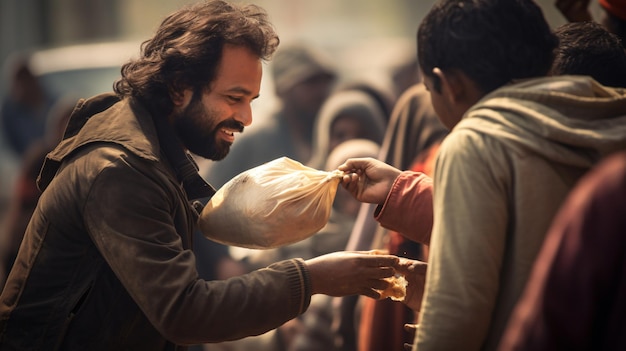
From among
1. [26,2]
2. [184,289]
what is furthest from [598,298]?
[26,2]

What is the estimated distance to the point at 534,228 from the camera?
2670 millimetres

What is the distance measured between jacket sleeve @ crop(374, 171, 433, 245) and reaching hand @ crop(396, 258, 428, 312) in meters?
0.10

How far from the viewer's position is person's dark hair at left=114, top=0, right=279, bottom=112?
3.61 metres

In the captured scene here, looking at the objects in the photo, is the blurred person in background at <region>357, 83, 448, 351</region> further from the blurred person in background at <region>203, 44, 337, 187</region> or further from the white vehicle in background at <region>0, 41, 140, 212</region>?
the white vehicle in background at <region>0, 41, 140, 212</region>

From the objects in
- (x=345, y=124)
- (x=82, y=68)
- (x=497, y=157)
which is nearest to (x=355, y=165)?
(x=497, y=157)

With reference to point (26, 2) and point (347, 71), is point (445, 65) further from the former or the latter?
point (26, 2)

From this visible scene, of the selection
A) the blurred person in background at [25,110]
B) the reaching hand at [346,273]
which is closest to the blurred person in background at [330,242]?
the reaching hand at [346,273]

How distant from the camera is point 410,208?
3.29 m

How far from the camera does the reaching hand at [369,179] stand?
3.44 metres

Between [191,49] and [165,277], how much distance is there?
88 centimetres

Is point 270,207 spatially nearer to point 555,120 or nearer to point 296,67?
point 555,120

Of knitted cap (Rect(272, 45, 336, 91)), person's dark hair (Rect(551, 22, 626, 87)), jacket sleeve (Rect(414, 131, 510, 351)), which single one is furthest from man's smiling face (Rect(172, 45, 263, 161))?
knitted cap (Rect(272, 45, 336, 91))

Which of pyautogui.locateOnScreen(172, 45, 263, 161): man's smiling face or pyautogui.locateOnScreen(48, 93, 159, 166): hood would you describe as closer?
pyautogui.locateOnScreen(48, 93, 159, 166): hood

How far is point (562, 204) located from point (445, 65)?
18.9 inches
